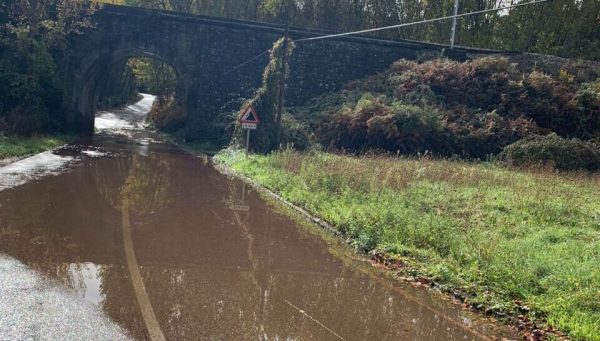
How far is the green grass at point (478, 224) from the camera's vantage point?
→ 6348mm

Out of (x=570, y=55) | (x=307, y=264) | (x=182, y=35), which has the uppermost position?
(x=570, y=55)

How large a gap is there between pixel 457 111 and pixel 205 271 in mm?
22016

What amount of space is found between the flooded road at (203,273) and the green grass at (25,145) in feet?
18.2

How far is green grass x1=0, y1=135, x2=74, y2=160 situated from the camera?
15766 millimetres

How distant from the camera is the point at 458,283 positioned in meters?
6.89

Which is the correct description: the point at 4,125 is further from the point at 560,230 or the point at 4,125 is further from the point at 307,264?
the point at 560,230

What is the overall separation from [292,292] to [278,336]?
1.30 metres

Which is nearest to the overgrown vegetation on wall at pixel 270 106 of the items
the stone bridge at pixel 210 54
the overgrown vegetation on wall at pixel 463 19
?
the stone bridge at pixel 210 54

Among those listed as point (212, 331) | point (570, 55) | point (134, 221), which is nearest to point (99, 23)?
point (134, 221)

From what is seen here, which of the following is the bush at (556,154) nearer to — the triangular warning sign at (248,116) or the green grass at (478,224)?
the green grass at (478,224)

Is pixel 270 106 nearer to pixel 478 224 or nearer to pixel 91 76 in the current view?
pixel 91 76

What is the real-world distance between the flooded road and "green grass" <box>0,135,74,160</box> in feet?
18.2

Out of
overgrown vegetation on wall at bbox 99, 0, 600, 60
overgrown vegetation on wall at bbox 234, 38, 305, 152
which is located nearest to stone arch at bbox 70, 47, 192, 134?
overgrown vegetation on wall at bbox 234, 38, 305, 152

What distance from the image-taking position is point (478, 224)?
9.95 metres
